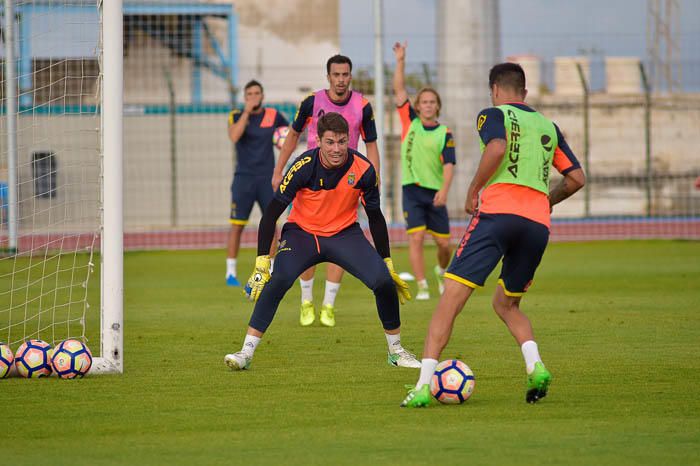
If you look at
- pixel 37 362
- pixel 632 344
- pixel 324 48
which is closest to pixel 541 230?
pixel 632 344

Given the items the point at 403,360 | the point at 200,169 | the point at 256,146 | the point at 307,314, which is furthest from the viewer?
the point at 200,169

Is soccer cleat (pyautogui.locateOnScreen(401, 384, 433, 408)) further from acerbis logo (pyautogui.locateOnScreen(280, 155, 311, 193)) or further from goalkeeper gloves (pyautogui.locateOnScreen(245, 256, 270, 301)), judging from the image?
acerbis logo (pyautogui.locateOnScreen(280, 155, 311, 193))

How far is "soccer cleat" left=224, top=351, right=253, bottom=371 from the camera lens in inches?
312

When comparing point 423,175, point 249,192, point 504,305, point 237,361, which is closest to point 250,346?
point 237,361

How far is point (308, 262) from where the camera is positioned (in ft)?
27.0

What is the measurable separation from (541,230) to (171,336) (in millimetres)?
4452

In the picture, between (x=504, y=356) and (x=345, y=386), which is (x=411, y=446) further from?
(x=504, y=356)

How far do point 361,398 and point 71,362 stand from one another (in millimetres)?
2158

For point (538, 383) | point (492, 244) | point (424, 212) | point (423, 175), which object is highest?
point (423, 175)

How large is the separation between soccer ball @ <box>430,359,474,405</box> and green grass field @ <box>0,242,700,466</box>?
91 millimetres

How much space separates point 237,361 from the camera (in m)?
7.93

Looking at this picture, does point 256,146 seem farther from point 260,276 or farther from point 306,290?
point 260,276

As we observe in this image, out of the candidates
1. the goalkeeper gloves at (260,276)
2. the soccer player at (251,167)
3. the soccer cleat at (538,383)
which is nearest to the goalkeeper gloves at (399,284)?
the goalkeeper gloves at (260,276)

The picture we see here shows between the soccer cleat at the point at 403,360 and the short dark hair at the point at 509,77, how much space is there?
89.3 inches
